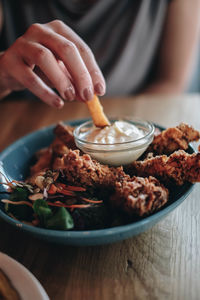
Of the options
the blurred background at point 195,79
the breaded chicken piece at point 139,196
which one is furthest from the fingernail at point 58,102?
the blurred background at point 195,79

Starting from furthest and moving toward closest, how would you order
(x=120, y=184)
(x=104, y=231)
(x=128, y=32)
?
1. (x=128, y=32)
2. (x=120, y=184)
3. (x=104, y=231)

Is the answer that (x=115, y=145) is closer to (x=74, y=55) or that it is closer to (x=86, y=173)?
(x=86, y=173)

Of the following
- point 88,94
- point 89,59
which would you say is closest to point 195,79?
point 89,59

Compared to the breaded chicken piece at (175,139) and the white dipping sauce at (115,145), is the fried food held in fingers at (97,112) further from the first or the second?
the breaded chicken piece at (175,139)

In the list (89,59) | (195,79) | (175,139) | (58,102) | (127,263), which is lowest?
(195,79)

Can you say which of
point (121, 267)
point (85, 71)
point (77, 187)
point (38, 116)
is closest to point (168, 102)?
point (38, 116)

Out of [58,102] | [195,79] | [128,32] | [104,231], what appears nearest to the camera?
[104,231]

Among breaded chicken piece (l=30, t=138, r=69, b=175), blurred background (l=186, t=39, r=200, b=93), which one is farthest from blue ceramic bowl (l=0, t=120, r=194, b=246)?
blurred background (l=186, t=39, r=200, b=93)

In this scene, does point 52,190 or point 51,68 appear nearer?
point 52,190
